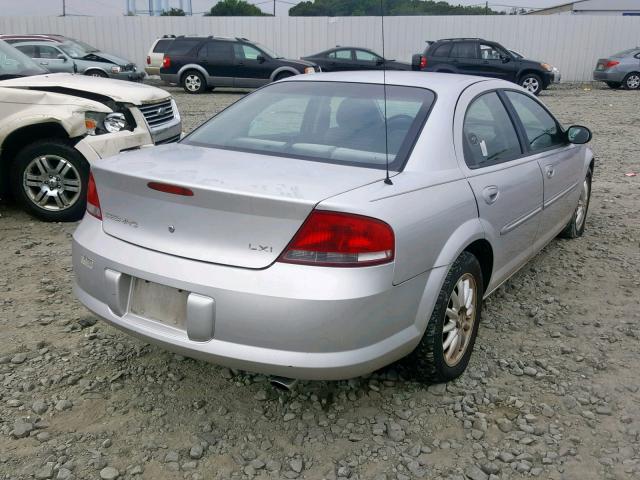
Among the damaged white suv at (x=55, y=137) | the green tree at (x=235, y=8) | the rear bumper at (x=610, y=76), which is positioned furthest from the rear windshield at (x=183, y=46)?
the green tree at (x=235, y=8)

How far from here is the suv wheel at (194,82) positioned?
1922 centimetres

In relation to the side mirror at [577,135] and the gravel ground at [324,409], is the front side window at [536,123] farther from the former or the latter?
the gravel ground at [324,409]

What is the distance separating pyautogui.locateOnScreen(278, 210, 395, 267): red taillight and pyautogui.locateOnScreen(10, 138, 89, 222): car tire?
12.2 feet

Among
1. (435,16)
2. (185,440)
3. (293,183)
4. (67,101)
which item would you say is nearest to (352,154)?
(293,183)

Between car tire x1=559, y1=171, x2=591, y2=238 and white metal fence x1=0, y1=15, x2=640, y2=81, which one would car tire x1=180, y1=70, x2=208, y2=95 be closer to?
white metal fence x1=0, y1=15, x2=640, y2=81

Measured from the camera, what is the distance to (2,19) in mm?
26359

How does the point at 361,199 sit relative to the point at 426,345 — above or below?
above

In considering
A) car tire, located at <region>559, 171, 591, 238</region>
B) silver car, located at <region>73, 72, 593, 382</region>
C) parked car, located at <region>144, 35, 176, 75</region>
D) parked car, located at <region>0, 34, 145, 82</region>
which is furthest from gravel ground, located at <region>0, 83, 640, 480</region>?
parked car, located at <region>144, 35, 176, 75</region>

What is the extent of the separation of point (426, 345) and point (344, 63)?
18.7 metres

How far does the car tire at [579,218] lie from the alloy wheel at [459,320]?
8.03ft

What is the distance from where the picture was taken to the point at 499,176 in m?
3.39

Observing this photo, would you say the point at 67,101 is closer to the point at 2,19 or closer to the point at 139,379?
the point at 139,379

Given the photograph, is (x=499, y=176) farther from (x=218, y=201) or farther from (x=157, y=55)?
(x=157, y=55)

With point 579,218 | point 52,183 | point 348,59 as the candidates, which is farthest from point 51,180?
point 348,59
